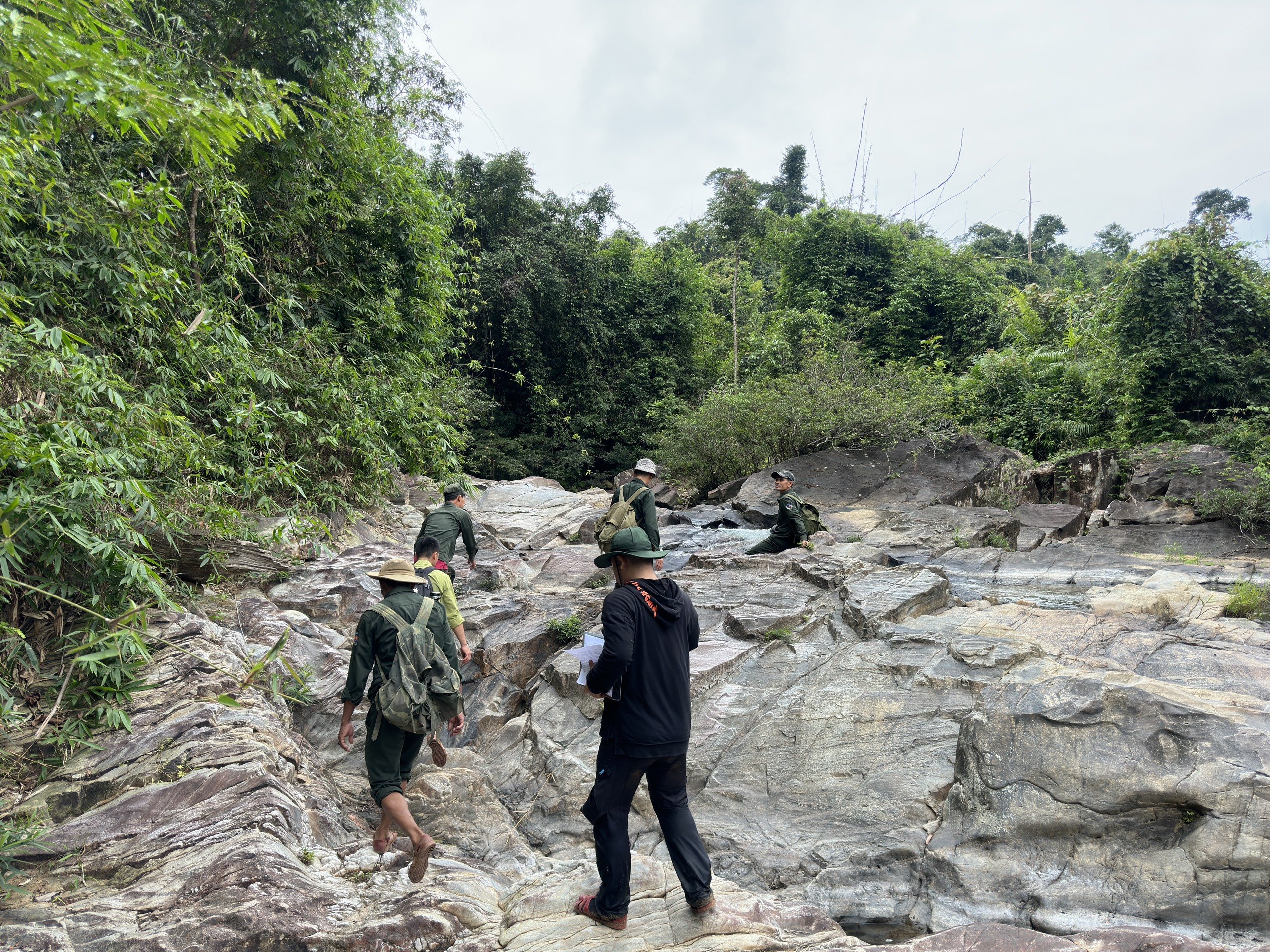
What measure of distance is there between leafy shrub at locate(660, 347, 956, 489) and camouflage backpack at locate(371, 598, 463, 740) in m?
12.5

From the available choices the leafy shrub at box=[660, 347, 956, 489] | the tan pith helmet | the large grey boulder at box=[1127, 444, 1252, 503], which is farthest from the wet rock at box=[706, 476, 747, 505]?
the tan pith helmet

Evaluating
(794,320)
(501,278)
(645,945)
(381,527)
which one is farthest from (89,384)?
(794,320)

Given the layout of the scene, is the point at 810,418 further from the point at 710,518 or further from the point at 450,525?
the point at 450,525

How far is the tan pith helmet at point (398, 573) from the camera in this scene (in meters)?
4.33

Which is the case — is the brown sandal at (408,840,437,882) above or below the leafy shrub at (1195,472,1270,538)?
below

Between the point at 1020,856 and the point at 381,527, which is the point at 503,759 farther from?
the point at 381,527

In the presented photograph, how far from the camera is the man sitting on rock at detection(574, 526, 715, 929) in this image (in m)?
3.12

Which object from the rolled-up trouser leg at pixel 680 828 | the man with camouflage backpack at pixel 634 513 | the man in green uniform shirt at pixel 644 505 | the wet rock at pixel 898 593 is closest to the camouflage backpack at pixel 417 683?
the rolled-up trouser leg at pixel 680 828

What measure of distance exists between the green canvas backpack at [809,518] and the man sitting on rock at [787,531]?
0.02m

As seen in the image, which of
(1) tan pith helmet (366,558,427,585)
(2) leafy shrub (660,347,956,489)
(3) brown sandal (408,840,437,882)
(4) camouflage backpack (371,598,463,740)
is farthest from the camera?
(2) leafy shrub (660,347,956,489)

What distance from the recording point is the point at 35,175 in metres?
5.36

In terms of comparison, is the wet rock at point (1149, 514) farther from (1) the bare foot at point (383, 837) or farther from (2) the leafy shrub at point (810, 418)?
(1) the bare foot at point (383, 837)

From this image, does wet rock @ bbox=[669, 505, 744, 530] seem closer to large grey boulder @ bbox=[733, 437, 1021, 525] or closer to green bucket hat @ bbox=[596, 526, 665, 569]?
large grey boulder @ bbox=[733, 437, 1021, 525]

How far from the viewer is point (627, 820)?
319 cm
